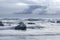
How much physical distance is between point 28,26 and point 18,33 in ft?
1.62

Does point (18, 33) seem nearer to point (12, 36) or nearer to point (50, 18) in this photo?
point (12, 36)

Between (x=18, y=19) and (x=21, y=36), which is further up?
(x=18, y=19)

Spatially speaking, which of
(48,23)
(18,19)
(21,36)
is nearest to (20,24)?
(18,19)

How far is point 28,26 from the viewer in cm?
507

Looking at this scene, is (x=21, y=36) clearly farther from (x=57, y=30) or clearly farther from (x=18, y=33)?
(x=57, y=30)

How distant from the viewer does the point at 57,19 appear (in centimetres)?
482

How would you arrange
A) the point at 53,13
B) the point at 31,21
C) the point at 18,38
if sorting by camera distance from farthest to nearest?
the point at 31,21 → the point at 53,13 → the point at 18,38

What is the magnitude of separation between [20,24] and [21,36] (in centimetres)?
55

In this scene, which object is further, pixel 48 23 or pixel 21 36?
pixel 48 23

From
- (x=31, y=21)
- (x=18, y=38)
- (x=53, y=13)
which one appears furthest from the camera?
(x=31, y=21)

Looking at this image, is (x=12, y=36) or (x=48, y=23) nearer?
(x=12, y=36)

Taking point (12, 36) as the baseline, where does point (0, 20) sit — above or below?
above

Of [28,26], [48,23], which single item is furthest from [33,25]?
[48,23]

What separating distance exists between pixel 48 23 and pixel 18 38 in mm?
1307
